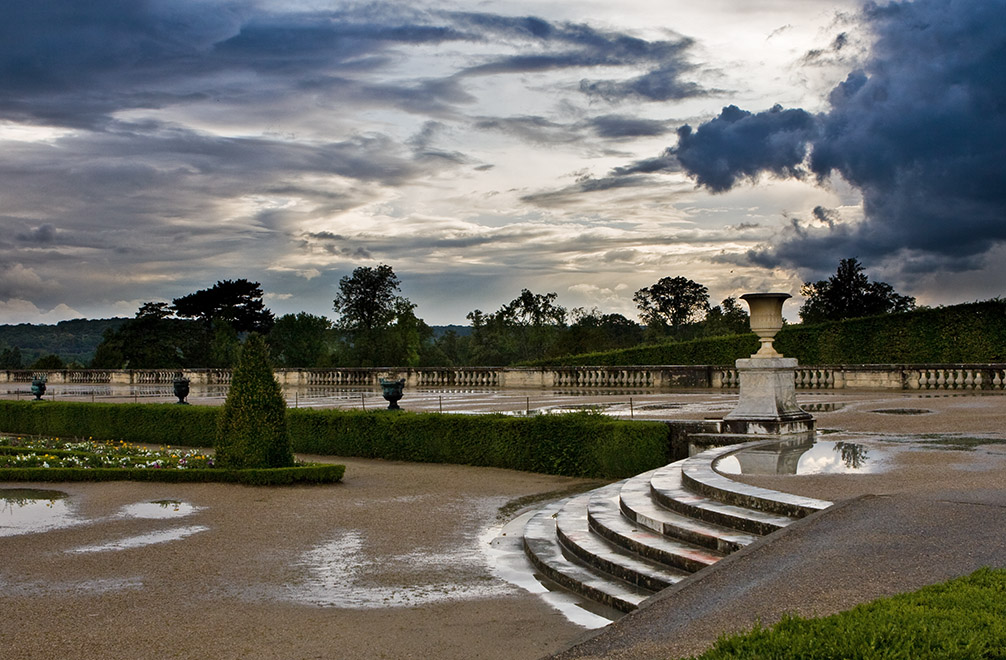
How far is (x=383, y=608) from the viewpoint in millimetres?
7809

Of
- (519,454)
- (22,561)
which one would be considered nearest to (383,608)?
(22,561)

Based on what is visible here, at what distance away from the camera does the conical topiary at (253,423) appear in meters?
15.6

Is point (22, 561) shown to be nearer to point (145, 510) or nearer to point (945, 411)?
point (145, 510)

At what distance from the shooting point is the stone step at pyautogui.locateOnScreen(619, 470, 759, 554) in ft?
26.8

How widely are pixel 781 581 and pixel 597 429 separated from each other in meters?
9.61

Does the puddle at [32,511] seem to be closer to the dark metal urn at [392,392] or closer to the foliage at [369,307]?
the dark metal urn at [392,392]

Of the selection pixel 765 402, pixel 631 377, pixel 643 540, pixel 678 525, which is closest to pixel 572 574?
pixel 643 540

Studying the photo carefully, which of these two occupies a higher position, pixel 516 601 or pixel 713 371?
pixel 713 371

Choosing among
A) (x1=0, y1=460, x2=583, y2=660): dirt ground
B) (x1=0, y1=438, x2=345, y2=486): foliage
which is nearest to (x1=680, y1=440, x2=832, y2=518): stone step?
(x1=0, y1=460, x2=583, y2=660): dirt ground

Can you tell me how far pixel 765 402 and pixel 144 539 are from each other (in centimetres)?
978

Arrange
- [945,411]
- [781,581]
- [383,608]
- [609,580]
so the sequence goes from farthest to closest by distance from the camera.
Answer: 1. [945,411]
2. [609,580]
3. [383,608]
4. [781,581]

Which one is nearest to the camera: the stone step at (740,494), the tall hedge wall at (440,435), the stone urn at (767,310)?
the stone step at (740,494)

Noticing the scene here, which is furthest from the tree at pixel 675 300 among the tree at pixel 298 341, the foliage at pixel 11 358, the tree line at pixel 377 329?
the foliage at pixel 11 358

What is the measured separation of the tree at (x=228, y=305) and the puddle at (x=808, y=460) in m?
77.6
